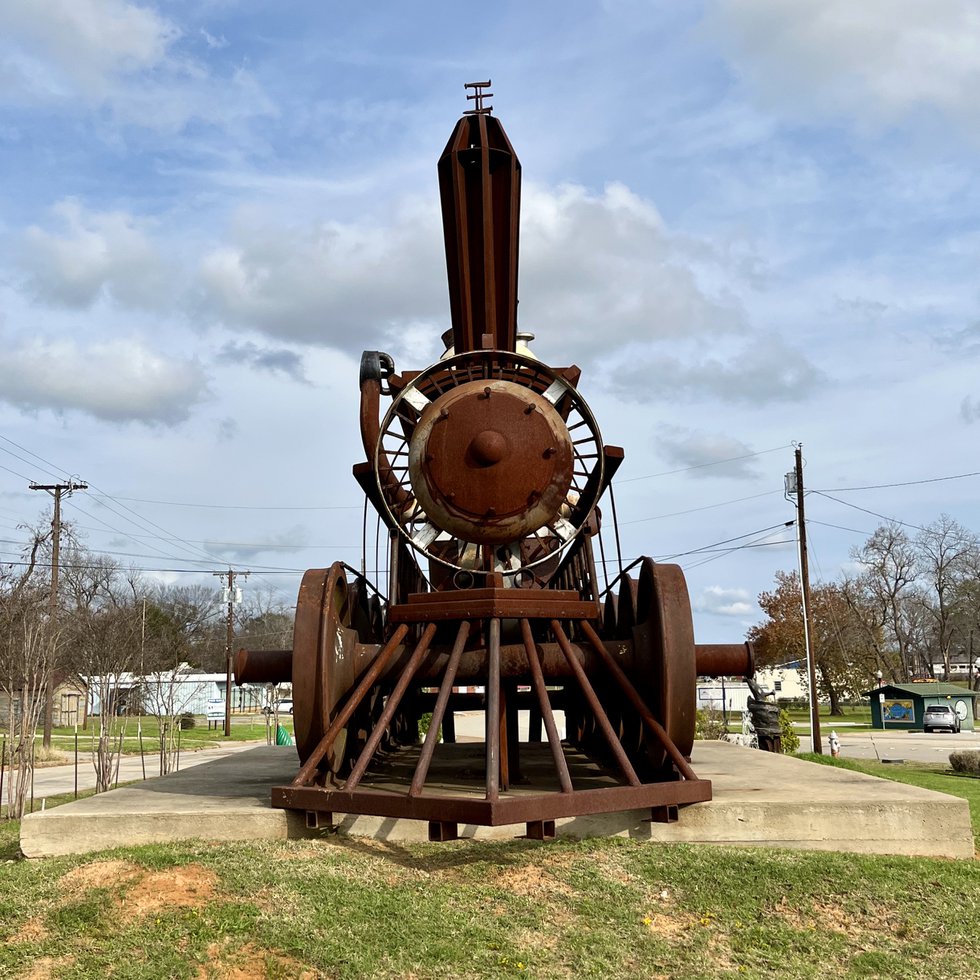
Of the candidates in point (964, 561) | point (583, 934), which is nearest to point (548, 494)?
point (583, 934)

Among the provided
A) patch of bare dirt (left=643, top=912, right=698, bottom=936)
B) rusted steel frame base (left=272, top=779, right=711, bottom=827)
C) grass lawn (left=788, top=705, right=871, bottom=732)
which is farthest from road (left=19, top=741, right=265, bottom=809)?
grass lawn (left=788, top=705, right=871, bottom=732)

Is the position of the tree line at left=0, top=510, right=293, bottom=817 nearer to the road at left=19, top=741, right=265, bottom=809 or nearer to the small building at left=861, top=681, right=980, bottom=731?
the road at left=19, top=741, right=265, bottom=809

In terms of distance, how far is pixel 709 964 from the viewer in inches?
185

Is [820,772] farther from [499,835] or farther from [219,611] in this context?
[219,611]

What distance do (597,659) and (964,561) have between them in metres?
57.1

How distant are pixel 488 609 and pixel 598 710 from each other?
99 cm

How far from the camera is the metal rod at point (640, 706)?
6.39m

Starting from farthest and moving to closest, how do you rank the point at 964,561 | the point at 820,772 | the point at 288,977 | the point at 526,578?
the point at 964,561, the point at 820,772, the point at 526,578, the point at 288,977

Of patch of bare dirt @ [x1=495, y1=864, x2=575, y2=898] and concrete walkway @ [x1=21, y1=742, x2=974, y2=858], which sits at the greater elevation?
concrete walkway @ [x1=21, y1=742, x2=974, y2=858]

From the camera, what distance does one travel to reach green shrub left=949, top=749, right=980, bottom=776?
1927 cm

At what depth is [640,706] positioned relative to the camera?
6.66 metres

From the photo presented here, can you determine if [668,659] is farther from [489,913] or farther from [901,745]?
[901,745]

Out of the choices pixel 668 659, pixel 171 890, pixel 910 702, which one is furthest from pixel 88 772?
pixel 910 702

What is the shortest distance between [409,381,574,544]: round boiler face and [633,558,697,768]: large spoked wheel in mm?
987
